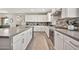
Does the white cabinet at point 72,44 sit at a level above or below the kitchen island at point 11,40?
below

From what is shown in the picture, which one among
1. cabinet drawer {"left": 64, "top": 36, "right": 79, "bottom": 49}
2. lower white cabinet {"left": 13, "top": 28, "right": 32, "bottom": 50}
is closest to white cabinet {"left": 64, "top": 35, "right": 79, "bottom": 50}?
cabinet drawer {"left": 64, "top": 36, "right": 79, "bottom": 49}

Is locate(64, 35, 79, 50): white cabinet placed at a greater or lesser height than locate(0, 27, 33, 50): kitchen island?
lesser

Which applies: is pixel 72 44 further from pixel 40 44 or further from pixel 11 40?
pixel 11 40

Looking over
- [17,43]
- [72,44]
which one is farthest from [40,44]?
[72,44]

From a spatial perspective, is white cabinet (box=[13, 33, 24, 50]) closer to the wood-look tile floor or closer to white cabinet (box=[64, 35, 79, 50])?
the wood-look tile floor

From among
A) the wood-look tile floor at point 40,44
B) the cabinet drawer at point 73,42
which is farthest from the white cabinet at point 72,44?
the wood-look tile floor at point 40,44

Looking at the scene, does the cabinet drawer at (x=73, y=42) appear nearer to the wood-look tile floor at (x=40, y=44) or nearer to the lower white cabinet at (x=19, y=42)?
the wood-look tile floor at (x=40, y=44)

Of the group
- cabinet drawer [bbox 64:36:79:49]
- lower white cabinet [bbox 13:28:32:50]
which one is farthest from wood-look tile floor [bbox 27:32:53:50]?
cabinet drawer [bbox 64:36:79:49]

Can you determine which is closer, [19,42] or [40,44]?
[40,44]

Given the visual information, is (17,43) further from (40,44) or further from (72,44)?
(72,44)

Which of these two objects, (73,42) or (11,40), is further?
(73,42)
